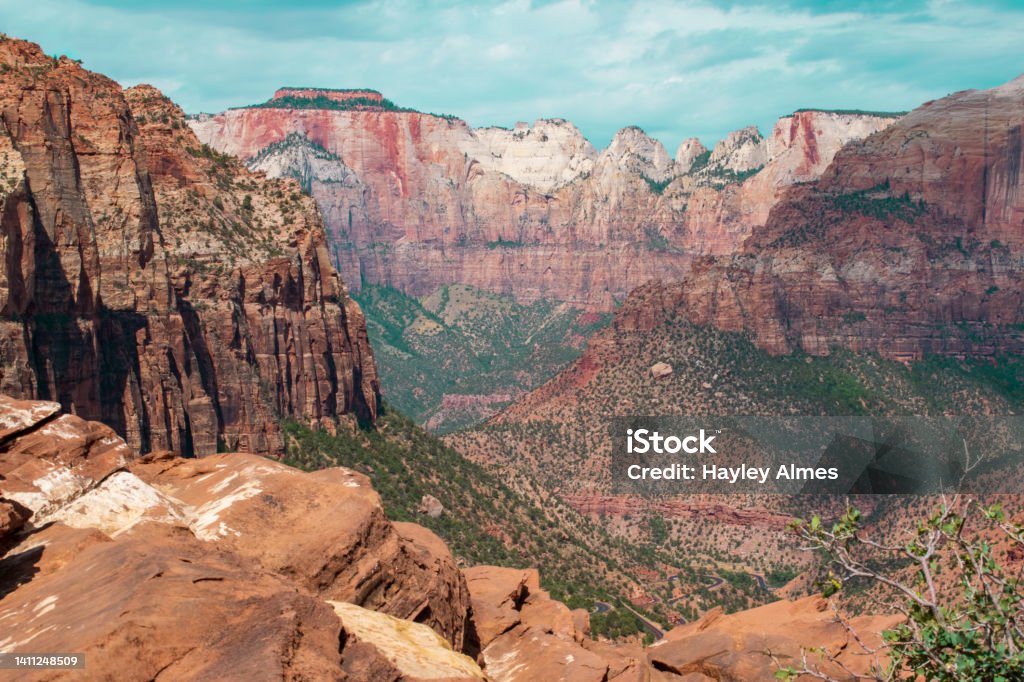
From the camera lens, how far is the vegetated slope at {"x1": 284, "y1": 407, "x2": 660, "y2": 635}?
230 feet

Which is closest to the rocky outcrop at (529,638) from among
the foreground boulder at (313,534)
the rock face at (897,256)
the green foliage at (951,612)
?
the foreground boulder at (313,534)

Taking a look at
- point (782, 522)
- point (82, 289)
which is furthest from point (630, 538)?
point (82, 289)

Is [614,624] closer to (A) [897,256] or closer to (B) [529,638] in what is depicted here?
(B) [529,638]

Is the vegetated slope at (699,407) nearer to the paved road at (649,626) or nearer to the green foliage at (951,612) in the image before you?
the paved road at (649,626)

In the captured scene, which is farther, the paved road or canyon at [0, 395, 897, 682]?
the paved road

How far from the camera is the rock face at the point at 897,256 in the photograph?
504 feet

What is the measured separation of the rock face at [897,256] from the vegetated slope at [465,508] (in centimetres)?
6443

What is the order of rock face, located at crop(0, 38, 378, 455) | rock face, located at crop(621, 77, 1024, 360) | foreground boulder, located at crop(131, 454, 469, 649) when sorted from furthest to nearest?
rock face, located at crop(621, 77, 1024, 360), rock face, located at crop(0, 38, 378, 455), foreground boulder, located at crop(131, 454, 469, 649)

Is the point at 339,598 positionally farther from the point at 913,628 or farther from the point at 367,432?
the point at 367,432

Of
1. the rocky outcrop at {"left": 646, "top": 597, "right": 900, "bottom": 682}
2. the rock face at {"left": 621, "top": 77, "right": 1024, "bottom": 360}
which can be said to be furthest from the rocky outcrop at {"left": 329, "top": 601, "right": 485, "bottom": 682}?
the rock face at {"left": 621, "top": 77, "right": 1024, "bottom": 360}

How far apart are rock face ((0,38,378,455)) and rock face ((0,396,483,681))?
2225 cm

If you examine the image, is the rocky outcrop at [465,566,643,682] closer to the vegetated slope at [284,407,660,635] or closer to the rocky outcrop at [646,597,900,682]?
the rocky outcrop at [646,597,900,682]

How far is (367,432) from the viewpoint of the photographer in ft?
273

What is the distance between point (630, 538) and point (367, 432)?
147 feet
